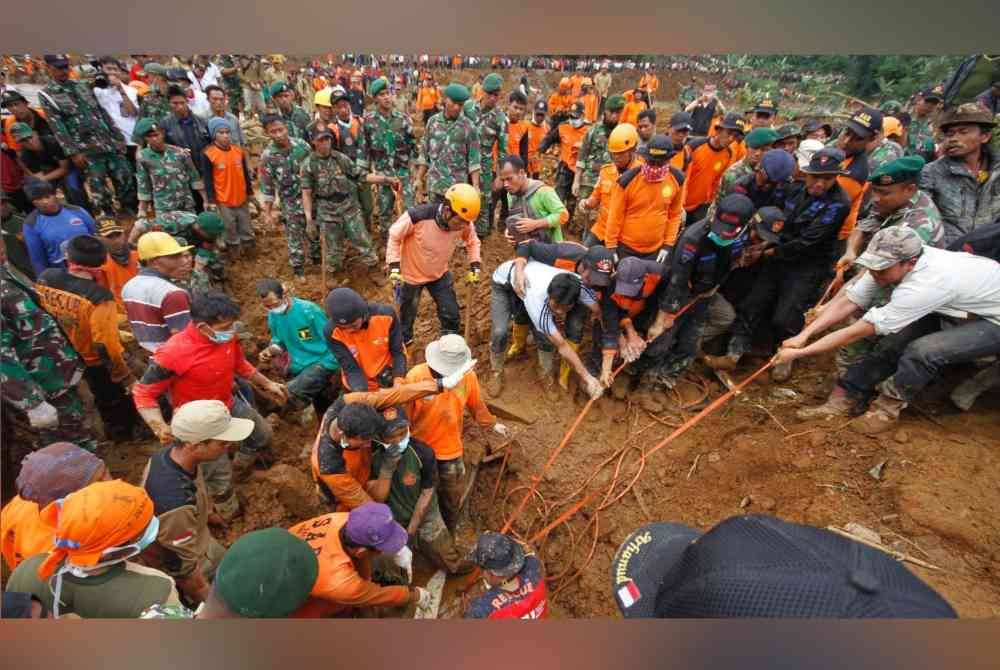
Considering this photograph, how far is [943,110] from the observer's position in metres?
6.84

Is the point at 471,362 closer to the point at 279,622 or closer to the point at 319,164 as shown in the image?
the point at 279,622

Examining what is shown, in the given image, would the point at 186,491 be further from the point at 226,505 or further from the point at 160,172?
the point at 160,172

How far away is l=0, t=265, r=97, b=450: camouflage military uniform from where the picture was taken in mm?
2943

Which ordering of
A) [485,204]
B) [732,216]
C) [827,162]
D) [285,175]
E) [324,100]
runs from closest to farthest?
[732,216]
[827,162]
[285,175]
[324,100]
[485,204]

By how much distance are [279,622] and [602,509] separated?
330cm

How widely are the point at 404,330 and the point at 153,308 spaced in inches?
90.0

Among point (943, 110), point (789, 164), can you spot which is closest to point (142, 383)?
point (789, 164)

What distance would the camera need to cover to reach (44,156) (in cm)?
611

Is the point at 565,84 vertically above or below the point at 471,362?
above

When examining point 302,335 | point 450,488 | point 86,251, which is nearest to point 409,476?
point 450,488

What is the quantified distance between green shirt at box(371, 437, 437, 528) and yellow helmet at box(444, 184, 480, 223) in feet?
6.87

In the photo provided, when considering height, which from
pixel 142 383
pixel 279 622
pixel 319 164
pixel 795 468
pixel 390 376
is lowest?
pixel 795 468

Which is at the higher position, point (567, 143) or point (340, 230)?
point (567, 143)

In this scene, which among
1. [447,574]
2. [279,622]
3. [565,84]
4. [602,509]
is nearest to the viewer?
[279,622]
